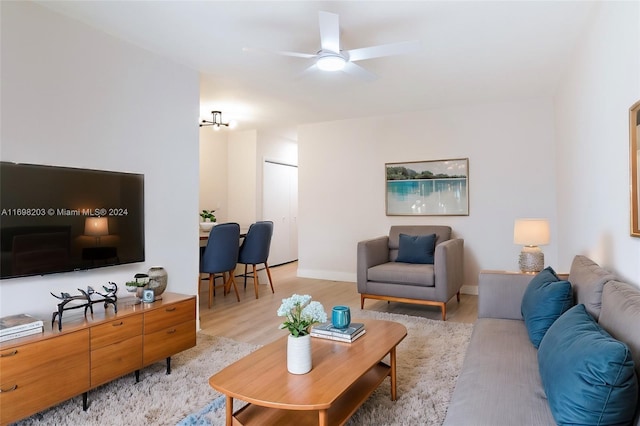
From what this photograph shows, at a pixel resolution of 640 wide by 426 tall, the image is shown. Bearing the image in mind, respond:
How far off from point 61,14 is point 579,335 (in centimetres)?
337

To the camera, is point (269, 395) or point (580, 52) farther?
point (580, 52)

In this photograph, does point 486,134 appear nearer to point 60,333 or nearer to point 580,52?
point 580,52

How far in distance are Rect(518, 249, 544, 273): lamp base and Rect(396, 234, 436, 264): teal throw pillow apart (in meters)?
1.34

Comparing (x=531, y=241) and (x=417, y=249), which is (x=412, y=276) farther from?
(x=531, y=241)

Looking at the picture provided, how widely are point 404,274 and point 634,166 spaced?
2328 millimetres

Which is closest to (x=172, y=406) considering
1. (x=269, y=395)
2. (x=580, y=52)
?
(x=269, y=395)

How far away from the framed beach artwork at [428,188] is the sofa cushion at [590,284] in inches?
109

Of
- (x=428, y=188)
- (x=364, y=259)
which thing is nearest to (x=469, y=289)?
(x=428, y=188)

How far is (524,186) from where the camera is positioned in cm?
459

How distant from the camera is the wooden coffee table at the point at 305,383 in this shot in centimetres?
150

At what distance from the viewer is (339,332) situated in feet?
7.07

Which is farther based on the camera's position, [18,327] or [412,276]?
[412,276]

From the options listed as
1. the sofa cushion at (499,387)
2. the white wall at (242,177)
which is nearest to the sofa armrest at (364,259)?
the sofa cushion at (499,387)

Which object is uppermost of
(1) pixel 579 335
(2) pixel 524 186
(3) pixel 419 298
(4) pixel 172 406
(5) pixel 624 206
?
(2) pixel 524 186
